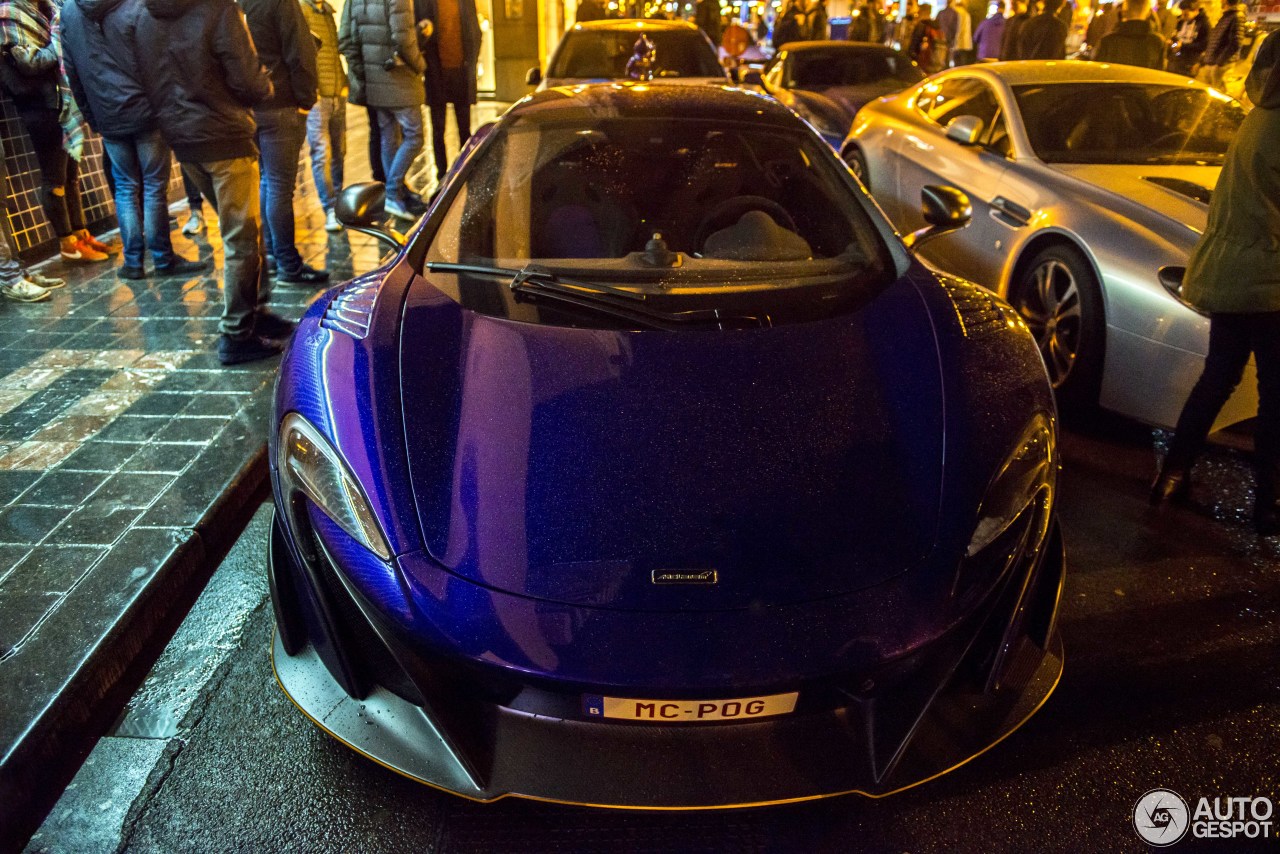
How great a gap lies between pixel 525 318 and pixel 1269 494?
8.69ft

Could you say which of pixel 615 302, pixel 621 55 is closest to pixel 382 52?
pixel 621 55

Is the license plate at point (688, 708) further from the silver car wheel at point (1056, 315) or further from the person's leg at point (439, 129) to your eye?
the person's leg at point (439, 129)

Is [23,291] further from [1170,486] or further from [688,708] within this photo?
[1170,486]

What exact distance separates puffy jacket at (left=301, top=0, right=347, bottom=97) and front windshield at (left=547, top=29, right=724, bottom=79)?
2.22 m

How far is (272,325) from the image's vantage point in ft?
15.5

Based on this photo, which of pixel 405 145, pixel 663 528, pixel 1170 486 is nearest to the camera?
pixel 663 528

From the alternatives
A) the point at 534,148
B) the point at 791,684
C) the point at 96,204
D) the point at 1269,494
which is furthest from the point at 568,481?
the point at 96,204

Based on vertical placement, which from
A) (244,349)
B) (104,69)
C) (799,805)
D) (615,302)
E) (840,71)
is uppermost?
(104,69)

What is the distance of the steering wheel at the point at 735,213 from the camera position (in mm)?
2842

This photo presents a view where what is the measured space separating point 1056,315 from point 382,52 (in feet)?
17.4

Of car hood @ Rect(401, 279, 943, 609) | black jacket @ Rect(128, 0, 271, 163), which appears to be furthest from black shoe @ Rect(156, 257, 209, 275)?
car hood @ Rect(401, 279, 943, 609)

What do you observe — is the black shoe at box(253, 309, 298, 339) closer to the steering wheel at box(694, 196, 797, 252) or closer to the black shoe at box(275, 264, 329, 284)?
the black shoe at box(275, 264, 329, 284)

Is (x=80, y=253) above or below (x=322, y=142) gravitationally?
below

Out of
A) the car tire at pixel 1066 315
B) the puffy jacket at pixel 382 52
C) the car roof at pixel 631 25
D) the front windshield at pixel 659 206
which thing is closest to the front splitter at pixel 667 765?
the front windshield at pixel 659 206
